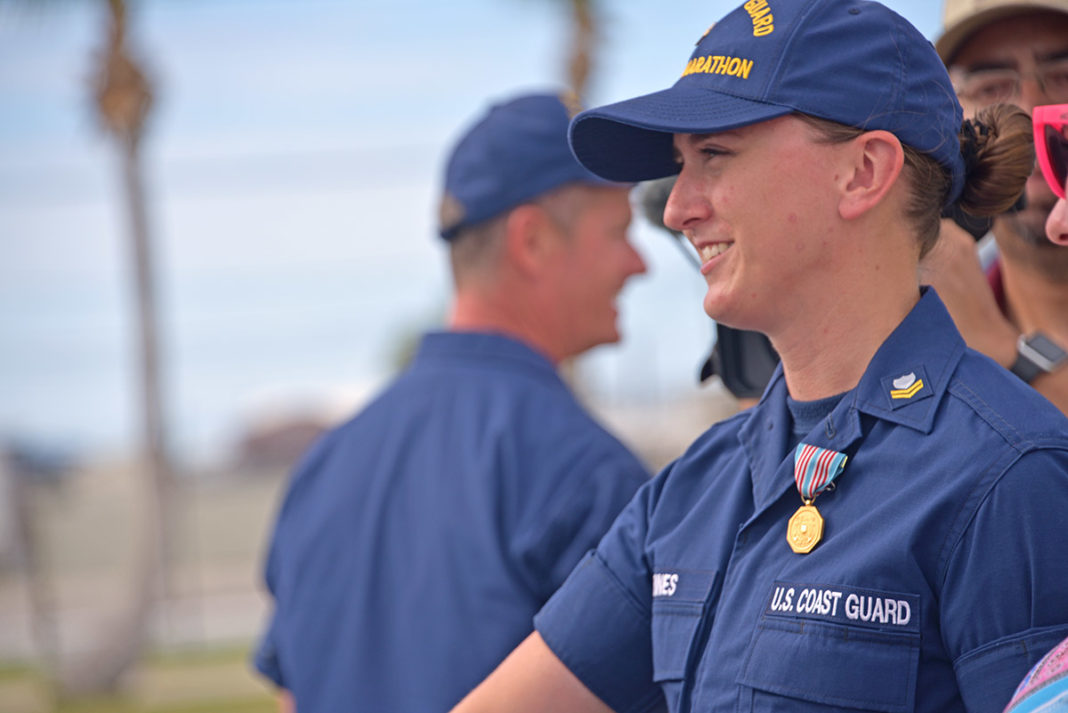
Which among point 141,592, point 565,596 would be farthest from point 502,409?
point 141,592

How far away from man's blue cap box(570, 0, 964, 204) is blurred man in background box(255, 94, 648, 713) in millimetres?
1186

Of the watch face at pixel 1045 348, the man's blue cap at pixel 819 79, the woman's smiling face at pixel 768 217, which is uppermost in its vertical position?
the man's blue cap at pixel 819 79

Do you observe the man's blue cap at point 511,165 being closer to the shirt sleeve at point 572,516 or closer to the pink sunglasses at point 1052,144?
the shirt sleeve at point 572,516

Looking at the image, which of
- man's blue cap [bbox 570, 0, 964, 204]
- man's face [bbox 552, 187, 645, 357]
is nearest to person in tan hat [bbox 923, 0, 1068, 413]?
man's blue cap [bbox 570, 0, 964, 204]

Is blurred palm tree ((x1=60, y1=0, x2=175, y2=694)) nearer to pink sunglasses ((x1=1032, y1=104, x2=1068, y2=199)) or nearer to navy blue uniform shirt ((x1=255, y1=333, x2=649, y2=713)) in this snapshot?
navy blue uniform shirt ((x1=255, y1=333, x2=649, y2=713))

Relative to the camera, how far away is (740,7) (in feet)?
5.71

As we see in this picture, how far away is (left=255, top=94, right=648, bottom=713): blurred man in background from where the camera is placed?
275cm

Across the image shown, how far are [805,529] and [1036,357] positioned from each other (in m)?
0.79

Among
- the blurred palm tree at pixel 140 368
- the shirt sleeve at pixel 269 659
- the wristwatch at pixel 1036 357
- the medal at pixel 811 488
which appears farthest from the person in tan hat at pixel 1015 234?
the blurred palm tree at pixel 140 368

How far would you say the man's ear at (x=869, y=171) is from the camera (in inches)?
63.4

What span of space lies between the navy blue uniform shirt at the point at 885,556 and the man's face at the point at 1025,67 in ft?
2.53

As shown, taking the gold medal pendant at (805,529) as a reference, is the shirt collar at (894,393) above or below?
above

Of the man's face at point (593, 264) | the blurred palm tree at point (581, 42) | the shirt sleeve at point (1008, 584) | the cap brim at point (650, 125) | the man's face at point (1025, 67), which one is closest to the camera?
the shirt sleeve at point (1008, 584)

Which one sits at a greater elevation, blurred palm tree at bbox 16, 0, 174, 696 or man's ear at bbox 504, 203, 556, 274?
man's ear at bbox 504, 203, 556, 274
